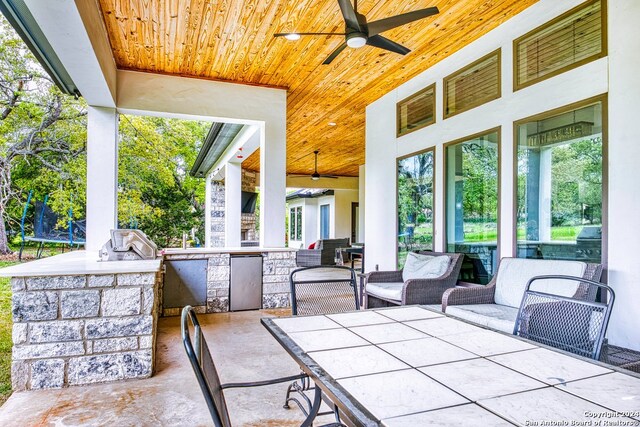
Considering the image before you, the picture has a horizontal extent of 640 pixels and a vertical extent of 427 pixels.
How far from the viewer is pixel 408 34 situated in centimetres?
385

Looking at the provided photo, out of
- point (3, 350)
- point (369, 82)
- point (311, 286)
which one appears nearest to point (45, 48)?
point (3, 350)

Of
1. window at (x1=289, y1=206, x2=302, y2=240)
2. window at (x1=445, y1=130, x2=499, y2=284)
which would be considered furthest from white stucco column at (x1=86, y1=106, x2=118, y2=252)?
window at (x1=289, y1=206, x2=302, y2=240)

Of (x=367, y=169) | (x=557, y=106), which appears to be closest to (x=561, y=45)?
(x=557, y=106)

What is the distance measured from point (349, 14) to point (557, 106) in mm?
1978

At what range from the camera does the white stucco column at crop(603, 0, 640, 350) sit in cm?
264

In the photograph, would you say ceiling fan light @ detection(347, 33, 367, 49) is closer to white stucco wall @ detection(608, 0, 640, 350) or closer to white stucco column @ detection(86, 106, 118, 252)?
white stucco wall @ detection(608, 0, 640, 350)

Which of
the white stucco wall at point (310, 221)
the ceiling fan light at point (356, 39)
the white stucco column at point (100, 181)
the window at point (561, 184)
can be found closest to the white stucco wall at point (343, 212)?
the white stucco wall at point (310, 221)

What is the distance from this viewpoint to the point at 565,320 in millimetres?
1853

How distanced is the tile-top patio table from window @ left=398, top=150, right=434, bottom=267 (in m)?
3.34

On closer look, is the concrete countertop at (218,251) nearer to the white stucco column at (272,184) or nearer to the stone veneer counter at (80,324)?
the white stucco column at (272,184)

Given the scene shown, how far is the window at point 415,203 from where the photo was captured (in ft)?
16.0

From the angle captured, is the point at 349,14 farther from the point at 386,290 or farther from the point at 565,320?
the point at 386,290

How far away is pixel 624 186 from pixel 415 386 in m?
2.63

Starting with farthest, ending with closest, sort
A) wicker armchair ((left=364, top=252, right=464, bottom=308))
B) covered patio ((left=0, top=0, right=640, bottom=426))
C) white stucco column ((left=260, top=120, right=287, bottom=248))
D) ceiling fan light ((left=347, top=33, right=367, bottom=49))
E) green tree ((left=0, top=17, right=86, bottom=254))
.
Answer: green tree ((left=0, top=17, right=86, bottom=254)), white stucco column ((left=260, top=120, right=287, bottom=248)), wicker armchair ((left=364, top=252, right=464, bottom=308)), ceiling fan light ((left=347, top=33, right=367, bottom=49)), covered patio ((left=0, top=0, right=640, bottom=426))
